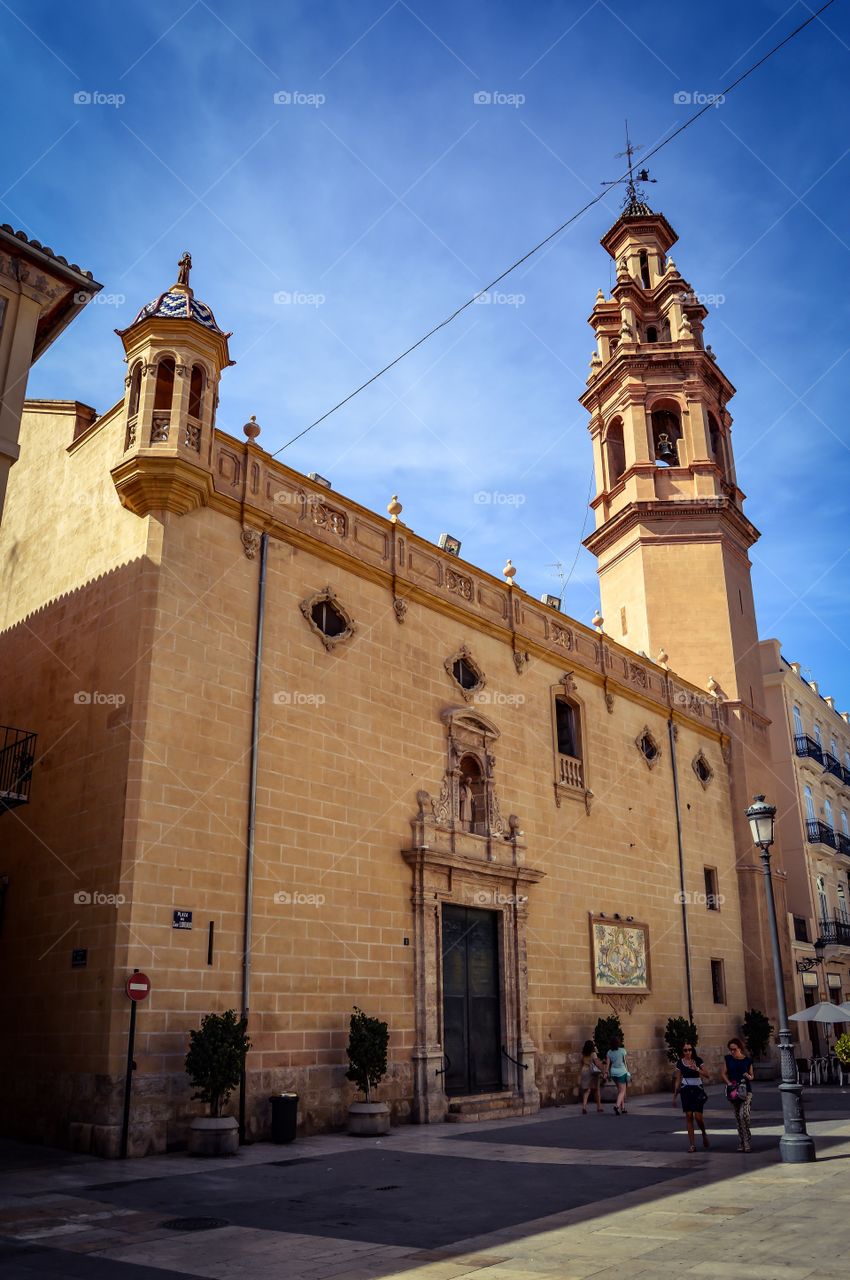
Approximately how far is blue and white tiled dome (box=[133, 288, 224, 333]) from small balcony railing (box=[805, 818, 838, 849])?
28.7 metres

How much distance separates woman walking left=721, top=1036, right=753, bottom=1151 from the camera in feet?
42.4

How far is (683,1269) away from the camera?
6812 mm

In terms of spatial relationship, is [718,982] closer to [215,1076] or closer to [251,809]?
[251,809]

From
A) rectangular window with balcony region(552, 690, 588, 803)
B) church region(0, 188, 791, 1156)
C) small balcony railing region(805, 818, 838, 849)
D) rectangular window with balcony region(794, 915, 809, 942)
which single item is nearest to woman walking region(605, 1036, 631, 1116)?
church region(0, 188, 791, 1156)

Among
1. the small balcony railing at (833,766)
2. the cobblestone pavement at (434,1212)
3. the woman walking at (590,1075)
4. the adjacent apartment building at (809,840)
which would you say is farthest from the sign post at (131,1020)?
the small balcony railing at (833,766)

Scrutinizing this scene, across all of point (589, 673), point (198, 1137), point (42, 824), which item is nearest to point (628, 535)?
point (589, 673)

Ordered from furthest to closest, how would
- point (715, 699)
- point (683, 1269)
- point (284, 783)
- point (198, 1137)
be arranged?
point (715, 699) < point (284, 783) < point (198, 1137) < point (683, 1269)

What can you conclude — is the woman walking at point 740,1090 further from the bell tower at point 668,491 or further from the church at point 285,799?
the bell tower at point 668,491

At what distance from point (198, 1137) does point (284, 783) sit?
543 centimetres

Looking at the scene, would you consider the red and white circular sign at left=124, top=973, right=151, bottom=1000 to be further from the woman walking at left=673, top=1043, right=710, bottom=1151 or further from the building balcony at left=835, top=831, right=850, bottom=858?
the building balcony at left=835, top=831, right=850, bottom=858

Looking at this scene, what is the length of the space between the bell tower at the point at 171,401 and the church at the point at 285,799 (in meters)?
0.05

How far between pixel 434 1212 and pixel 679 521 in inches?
1084

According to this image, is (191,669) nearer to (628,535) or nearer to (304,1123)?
(304,1123)

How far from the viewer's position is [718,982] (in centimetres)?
2872
